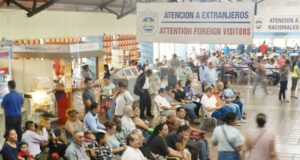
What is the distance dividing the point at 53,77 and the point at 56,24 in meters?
4.09

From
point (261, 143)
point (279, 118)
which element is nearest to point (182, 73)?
point (279, 118)

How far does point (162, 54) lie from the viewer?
2500 centimetres

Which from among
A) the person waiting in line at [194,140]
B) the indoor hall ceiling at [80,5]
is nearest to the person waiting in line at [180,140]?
the person waiting in line at [194,140]

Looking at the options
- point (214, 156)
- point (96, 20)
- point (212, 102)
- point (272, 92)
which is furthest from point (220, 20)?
point (96, 20)

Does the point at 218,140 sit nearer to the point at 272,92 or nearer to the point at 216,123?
the point at 216,123

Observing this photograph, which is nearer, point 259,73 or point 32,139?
point 32,139

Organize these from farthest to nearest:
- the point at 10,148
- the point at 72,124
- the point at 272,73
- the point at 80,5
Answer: the point at 272,73 < the point at 80,5 < the point at 72,124 < the point at 10,148

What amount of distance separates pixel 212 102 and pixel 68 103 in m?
3.53

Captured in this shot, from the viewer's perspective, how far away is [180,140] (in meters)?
6.89

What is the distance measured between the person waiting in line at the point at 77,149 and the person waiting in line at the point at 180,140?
4.59 feet

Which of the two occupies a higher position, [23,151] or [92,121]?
[92,121]

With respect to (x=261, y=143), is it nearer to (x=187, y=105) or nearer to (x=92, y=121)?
(x=92, y=121)

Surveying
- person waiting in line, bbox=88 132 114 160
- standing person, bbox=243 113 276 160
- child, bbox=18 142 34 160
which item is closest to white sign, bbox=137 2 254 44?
standing person, bbox=243 113 276 160

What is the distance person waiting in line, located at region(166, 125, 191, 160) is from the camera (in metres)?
6.87
